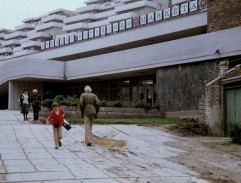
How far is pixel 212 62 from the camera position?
70.8ft

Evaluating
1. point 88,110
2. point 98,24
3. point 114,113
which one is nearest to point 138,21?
point 114,113

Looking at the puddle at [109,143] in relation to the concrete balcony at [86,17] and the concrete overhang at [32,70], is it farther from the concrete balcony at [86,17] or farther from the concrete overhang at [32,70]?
the concrete balcony at [86,17]

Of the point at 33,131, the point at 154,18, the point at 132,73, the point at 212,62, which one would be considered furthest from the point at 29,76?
the point at 33,131

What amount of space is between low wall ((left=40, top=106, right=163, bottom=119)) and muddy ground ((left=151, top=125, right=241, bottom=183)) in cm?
705

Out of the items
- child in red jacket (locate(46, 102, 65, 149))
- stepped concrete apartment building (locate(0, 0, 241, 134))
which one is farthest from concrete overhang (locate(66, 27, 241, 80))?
child in red jacket (locate(46, 102, 65, 149))

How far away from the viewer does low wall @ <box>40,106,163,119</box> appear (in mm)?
19750

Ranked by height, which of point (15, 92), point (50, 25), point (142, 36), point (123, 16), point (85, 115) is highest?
point (50, 25)

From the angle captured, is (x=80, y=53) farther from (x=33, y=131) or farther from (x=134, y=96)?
(x=33, y=131)

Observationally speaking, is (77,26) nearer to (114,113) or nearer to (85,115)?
(114,113)

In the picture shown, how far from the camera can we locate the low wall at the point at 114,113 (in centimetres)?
1975

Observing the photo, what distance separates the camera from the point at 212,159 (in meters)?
10.5

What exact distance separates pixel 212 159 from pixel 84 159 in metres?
3.50

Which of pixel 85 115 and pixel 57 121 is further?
pixel 85 115

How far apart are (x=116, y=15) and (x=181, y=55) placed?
47347 millimetres
